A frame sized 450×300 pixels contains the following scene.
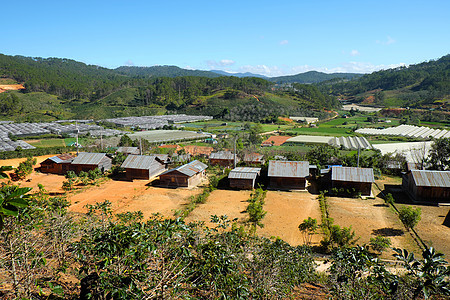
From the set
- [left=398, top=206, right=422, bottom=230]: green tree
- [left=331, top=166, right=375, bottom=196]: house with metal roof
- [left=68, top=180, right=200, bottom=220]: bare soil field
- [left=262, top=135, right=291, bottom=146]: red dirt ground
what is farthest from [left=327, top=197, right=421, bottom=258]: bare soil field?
[left=262, top=135, right=291, bottom=146]: red dirt ground

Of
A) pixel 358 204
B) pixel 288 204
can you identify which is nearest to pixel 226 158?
pixel 288 204

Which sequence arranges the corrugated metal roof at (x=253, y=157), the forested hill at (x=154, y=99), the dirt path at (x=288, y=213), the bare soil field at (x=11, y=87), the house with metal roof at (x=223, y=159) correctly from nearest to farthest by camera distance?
1. the dirt path at (x=288, y=213)
2. the corrugated metal roof at (x=253, y=157)
3. the house with metal roof at (x=223, y=159)
4. the forested hill at (x=154, y=99)
5. the bare soil field at (x=11, y=87)

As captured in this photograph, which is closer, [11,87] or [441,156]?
[441,156]


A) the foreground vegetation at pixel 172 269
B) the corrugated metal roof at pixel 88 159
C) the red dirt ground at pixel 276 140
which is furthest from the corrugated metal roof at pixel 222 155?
the foreground vegetation at pixel 172 269

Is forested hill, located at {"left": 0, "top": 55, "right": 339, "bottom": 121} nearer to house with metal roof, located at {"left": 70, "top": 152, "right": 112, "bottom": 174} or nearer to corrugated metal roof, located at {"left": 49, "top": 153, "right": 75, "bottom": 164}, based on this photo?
corrugated metal roof, located at {"left": 49, "top": 153, "right": 75, "bottom": 164}

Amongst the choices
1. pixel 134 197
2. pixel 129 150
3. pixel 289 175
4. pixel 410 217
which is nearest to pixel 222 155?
pixel 289 175

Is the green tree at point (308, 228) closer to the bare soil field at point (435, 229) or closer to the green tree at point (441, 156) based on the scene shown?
the bare soil field at point (435, 229)

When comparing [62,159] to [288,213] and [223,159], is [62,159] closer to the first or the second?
[223,159]

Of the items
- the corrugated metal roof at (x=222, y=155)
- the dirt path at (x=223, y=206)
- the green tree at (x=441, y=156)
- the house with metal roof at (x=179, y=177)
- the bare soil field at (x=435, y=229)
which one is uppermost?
the green tree at (x=441, y=156)
